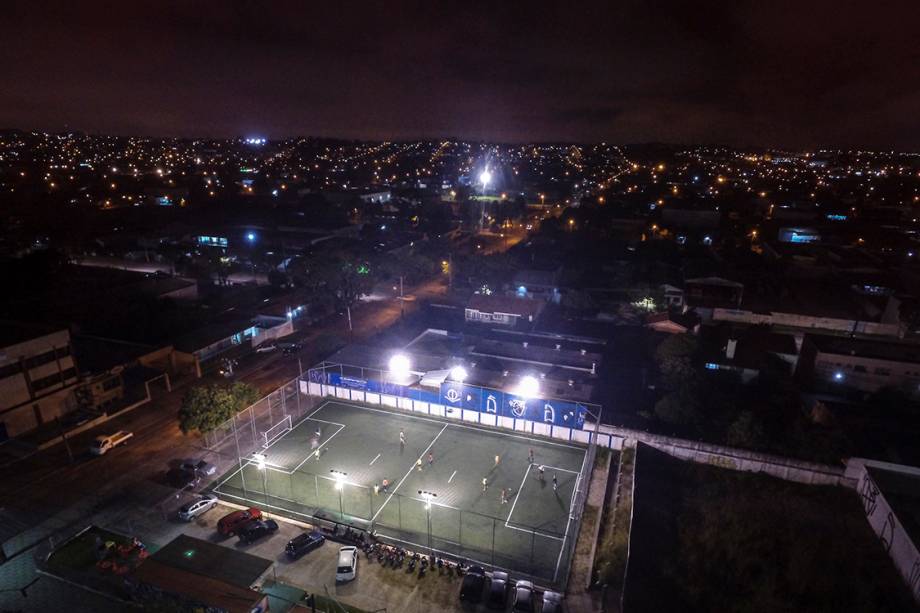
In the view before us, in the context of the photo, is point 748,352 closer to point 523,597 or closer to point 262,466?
point 523,597

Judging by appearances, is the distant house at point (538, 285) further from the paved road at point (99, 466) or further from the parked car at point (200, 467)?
the parked car at point (200, 467)

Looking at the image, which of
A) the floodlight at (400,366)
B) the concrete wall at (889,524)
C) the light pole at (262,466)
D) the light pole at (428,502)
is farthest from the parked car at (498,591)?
the floodlight at (400,366)

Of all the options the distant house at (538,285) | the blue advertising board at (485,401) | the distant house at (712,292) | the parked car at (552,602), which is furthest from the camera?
the distant house at (538,285)

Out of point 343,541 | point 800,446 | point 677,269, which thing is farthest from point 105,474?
point 677,269

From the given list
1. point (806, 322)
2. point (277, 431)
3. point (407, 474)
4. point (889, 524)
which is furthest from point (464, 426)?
point (806, 322)

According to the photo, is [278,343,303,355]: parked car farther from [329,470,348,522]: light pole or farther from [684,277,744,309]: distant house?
[684,277,744,309]: distant house

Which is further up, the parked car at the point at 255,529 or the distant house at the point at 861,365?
the distant house at the point at 861,365
